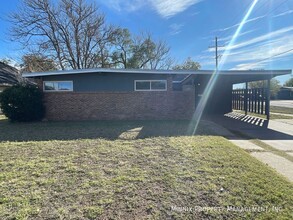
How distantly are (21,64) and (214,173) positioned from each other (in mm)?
26135

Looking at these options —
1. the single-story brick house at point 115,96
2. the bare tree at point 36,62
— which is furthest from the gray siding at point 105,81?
the bare tree at point 36,62

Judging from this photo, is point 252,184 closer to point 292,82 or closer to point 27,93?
point 27,93

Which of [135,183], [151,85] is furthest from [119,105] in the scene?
[135,183]

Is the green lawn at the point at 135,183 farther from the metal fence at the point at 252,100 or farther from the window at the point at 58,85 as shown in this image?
the metal fence at the point at 252,100

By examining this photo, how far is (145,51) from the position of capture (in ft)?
92.8

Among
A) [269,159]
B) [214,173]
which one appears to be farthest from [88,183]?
[269,159]

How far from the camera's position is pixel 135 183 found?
10.6 feet

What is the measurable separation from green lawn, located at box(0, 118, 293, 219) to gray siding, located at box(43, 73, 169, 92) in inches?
239

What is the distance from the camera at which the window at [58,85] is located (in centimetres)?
1123

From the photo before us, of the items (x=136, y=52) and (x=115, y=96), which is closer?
(x=115, y=96)

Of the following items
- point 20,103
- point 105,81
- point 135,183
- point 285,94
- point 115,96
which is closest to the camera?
point 135,183

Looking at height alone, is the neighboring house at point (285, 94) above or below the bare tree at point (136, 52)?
below

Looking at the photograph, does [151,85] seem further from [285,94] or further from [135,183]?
[285,94]

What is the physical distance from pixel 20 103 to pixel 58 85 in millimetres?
2208
